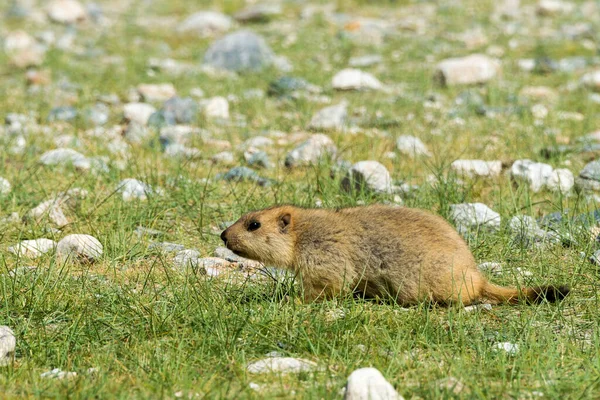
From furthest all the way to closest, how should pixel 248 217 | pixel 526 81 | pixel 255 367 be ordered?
pixel 526 81 → pixel 248 217 → pixel 255 367

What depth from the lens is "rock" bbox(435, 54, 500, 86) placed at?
396 inches

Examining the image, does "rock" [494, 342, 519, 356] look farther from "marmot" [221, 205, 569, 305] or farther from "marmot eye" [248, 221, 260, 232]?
"marmot eye" [248, 221, 260, 232]

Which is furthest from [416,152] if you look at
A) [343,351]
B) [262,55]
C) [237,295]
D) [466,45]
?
[466,45]

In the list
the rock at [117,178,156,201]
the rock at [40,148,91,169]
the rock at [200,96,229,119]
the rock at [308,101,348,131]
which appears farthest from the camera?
the rock at [200,96,229,119]

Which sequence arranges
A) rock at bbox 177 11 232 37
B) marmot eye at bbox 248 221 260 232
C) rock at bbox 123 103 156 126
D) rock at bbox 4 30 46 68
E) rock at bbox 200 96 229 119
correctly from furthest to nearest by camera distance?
rock at bbox 177 11 232 37
rock at bbox 4 30 46 68
rock at bbox 200 96 229 119
rock at bbox 123 103 156 126
marmot eye at bbox 248 221 260 232

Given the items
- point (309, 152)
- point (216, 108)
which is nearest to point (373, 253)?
point (309, 152)

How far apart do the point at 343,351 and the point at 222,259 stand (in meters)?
1.65

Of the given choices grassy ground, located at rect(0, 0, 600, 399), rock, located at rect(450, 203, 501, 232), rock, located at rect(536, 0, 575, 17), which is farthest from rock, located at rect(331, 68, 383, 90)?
rock, located at rect(536, 0, 575, 17)

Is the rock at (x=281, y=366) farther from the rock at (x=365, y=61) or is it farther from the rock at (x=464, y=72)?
the rock at (x=365, y=61)

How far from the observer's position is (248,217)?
4.96m

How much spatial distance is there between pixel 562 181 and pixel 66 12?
11.1 m

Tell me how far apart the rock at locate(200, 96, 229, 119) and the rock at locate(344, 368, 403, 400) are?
553 centimetres

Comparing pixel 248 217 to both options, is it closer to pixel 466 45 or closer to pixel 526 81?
pixel 526 81

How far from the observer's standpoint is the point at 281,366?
3.52 m
